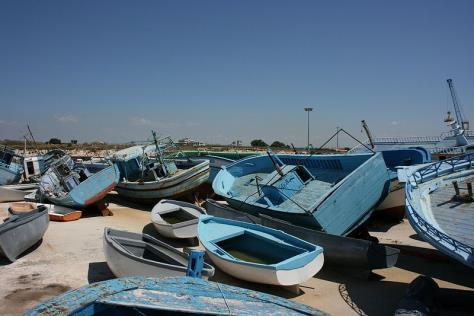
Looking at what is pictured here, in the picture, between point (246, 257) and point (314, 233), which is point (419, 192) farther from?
point (246, 257)

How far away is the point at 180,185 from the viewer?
1788 centimetres

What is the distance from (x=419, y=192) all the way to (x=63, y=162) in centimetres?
1755

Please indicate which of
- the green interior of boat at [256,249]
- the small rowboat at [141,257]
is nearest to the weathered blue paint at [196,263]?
the small rowboat at [141,257]

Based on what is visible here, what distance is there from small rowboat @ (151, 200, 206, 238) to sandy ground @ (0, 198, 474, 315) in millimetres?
553

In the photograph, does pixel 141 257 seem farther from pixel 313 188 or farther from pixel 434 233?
pixel 313 188

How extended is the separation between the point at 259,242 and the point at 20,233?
20.9ft

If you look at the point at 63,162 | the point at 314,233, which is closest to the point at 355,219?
the point at 314,233

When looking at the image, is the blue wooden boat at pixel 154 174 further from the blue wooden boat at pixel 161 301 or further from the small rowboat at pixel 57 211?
the blue wooden boat at pixel 161 301

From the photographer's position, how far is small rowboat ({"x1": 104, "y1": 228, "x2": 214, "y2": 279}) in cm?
742

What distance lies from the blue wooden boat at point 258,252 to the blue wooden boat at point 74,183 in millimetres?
7653

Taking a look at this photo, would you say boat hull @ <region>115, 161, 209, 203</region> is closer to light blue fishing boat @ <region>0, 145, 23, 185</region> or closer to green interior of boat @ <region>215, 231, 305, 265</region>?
green interior of boat @ <region>215, 231, 305, 265</region>

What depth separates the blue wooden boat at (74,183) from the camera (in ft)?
53.7

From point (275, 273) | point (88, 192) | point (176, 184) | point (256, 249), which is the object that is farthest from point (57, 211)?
point (275, 273)

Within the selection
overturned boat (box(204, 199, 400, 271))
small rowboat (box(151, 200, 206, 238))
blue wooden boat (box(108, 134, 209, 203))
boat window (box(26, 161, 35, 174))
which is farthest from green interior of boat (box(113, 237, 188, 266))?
boat window (box(26, 161, 35, 174))
